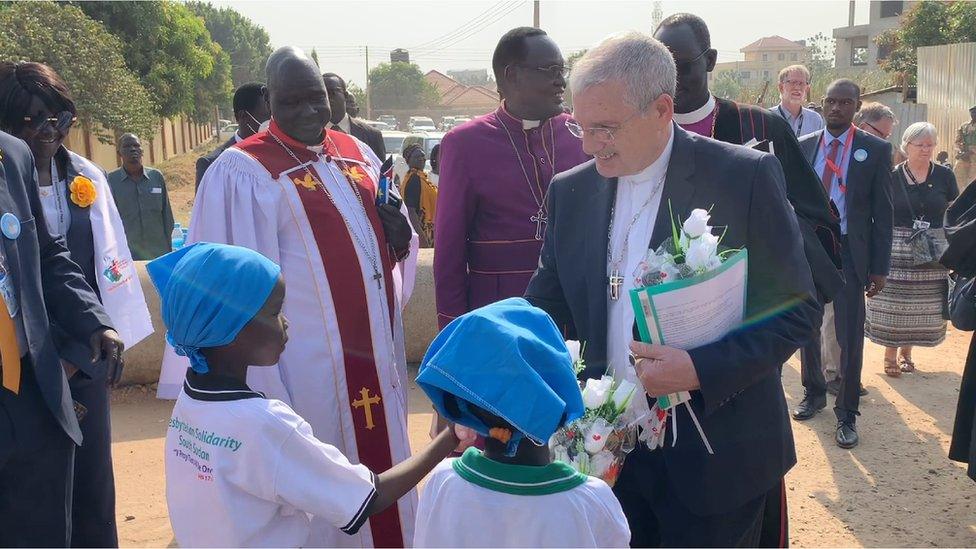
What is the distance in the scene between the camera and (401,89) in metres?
92.3

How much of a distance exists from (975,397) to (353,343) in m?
3.35

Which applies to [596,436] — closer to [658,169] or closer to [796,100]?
[658,169]

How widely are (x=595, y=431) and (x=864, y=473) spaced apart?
403 cm

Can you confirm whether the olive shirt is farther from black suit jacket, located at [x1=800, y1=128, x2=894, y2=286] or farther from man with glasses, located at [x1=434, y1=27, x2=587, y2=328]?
black suit jacket, located at [x1=800, y1=128, x2=894, y2=286]

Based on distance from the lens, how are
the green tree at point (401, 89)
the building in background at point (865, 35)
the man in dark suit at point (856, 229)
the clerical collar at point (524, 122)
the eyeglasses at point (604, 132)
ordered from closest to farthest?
the eyeglasses at point (604, 132)
the clerical collar at point (524, 122)
the man in dark suit at point (856, 229)
the building in background at point (865, 35)
the green tree at point (401, 89)

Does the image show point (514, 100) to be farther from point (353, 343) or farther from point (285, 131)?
point (353, 343)

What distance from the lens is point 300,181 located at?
3.77 metres

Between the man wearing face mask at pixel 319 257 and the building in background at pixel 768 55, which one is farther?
the building in background at pixel 768 55

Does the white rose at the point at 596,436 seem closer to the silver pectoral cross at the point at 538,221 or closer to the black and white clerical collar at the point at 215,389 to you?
the black and white clerical collar at the point at 215,389

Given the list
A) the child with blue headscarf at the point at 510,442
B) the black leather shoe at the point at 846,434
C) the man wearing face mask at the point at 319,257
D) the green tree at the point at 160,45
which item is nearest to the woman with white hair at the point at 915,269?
the black leather shoe at the point at 846,434

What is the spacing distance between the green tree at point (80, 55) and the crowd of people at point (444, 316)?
1568cm

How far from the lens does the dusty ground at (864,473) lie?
498cm

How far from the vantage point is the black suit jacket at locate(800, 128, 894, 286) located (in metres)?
6.45

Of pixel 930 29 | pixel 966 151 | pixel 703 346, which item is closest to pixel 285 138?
pixel 703 346
